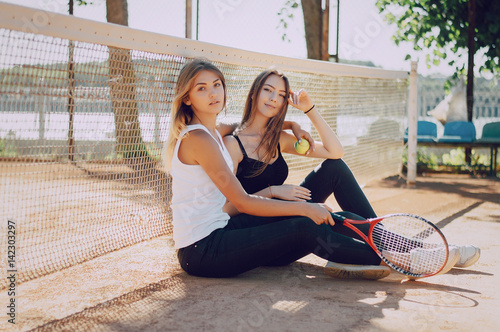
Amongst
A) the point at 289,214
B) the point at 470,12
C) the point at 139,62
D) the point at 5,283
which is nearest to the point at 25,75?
the point at 139,62

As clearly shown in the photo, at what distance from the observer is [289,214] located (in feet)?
11.0

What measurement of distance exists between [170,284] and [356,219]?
1.17 m

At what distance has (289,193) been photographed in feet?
12.0

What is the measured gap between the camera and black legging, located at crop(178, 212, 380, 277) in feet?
10.6

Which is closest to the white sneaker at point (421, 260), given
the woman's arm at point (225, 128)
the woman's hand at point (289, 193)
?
the woman's hand at point (289, 193)

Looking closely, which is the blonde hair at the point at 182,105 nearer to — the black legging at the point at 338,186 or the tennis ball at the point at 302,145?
the tennis ball at the point at 302,145

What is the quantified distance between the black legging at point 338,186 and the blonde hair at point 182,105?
101cm

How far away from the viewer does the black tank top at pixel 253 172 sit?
3.82 m

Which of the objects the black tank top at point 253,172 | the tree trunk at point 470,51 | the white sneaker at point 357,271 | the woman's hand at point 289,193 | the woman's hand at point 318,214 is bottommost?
the white sneaker at point 357,271

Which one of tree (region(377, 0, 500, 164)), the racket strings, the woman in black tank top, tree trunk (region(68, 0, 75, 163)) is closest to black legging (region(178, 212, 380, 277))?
the racket strings

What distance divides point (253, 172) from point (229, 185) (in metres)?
0.60

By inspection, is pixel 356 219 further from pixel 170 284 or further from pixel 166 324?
pixel 166 324

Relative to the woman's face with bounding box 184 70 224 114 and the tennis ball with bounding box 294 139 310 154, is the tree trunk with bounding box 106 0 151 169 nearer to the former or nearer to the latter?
the woman's face with bounding box 184 70 224 114

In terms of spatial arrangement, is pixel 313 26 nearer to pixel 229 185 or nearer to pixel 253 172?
pixel 253 172
